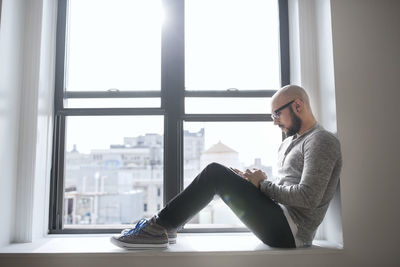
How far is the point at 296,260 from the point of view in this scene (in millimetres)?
1875

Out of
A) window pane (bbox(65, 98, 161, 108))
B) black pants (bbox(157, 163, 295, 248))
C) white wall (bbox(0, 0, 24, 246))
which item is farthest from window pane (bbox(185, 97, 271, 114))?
white wall (bbox(0, 0, 24, 246))

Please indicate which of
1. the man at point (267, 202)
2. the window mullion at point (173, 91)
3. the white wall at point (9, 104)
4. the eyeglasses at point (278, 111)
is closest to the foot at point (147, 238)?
the man at point (267, 202)

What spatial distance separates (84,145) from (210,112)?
0.94 metres

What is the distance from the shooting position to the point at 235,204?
190cm

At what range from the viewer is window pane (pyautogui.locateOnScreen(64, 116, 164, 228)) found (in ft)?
8.10

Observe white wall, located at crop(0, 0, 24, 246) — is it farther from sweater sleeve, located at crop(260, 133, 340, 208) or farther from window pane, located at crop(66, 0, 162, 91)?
sweater sleeve, located at crop(260, 133, 340, 208)

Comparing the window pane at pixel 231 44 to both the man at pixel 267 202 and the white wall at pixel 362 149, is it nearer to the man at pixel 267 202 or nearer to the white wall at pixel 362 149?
the white wall at pixel 362 149

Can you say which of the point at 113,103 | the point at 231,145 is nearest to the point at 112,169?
the point at 113,103

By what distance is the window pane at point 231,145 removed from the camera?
2.53 metres

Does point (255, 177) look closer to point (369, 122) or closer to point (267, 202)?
point (267, 202)

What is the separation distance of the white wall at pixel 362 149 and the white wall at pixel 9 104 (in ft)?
0.23

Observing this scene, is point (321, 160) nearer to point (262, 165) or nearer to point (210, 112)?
point (262, 165)

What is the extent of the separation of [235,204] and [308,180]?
1.34 ft

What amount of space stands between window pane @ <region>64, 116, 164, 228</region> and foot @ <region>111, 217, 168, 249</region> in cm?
57
